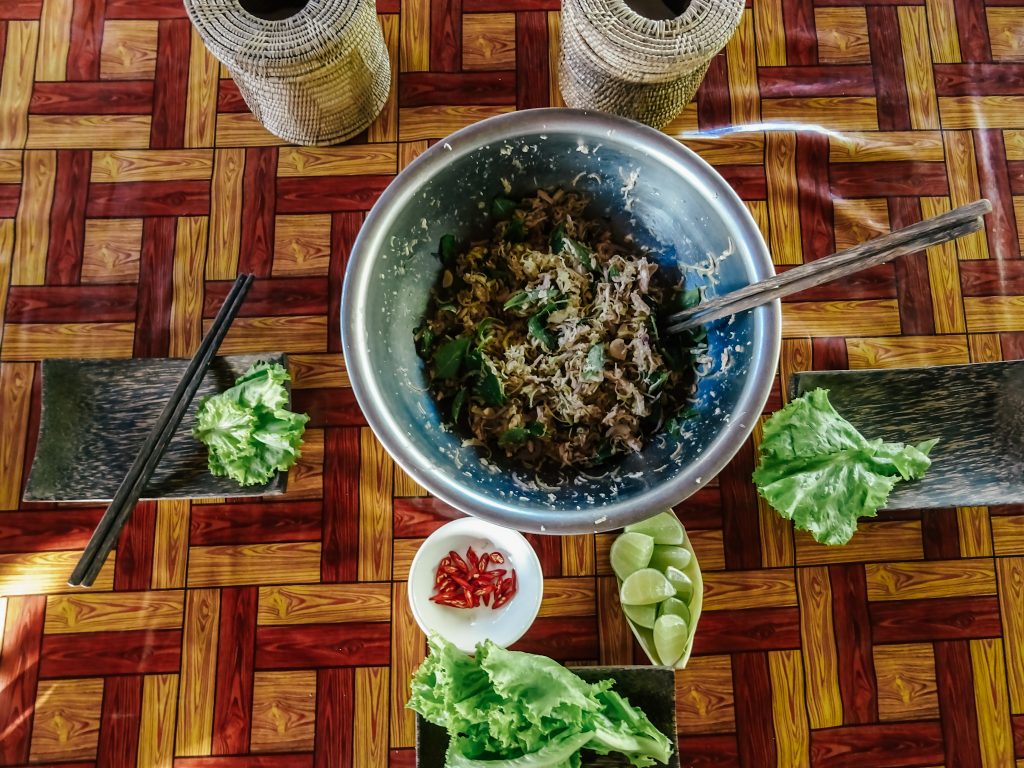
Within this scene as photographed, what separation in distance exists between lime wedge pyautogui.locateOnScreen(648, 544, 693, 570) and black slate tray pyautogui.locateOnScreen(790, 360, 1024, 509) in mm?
492

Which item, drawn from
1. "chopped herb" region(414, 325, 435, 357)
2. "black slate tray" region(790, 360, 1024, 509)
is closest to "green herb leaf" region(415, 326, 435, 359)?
"chopped herb" region(414, 325, 435, 357)

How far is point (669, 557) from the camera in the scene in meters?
1.88

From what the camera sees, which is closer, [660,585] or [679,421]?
[679,421]

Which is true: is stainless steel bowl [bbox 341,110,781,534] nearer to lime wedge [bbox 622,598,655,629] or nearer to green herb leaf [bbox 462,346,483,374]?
green herb leaf [bbox 462,346,483,374]

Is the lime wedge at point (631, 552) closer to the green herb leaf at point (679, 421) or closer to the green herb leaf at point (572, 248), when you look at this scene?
the green herb leaf at point (679, 421)

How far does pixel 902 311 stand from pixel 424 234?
1375 millimetres

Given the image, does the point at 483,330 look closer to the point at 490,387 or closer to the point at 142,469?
the point at 490,387

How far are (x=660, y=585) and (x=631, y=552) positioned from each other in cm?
10

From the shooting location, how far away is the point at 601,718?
1.65 m

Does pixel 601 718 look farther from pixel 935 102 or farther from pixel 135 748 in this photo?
pixel 935 102

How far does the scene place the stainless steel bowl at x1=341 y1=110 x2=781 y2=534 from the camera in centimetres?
139

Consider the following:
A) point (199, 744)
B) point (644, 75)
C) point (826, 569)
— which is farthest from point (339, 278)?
point (826, 569)

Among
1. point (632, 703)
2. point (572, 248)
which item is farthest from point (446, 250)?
point (632, 703)

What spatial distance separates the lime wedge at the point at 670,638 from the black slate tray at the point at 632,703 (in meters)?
0.05
